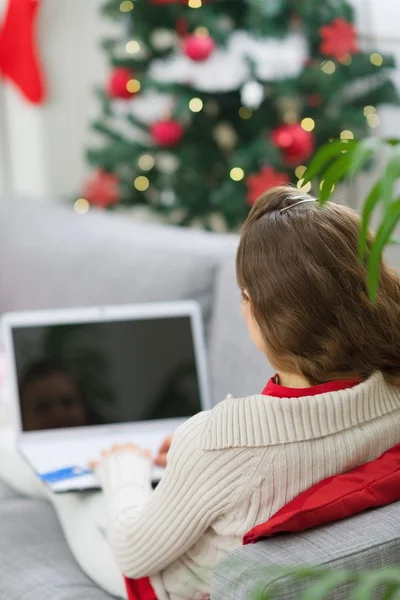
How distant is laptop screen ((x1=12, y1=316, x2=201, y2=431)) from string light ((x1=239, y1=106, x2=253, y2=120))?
1.39m

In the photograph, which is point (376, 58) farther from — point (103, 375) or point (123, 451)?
point (123, 451)

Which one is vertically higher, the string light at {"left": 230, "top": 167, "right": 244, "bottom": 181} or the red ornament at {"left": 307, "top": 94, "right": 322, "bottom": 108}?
the red ornament at {"left": 307, "top": 94, "right": 322, "bottom": 108}

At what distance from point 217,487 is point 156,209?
7.26ft

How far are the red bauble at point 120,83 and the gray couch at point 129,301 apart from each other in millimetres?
460

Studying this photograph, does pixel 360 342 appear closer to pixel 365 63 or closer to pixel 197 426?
pixel 197 426

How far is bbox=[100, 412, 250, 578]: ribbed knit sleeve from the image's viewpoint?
1.11m

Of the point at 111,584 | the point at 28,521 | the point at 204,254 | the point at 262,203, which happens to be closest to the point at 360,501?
the point at 262,203

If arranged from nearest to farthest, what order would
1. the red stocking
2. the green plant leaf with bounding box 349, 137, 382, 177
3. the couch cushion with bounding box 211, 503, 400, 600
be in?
the green plant leaf with bounding box 349, 137, 382, 177
the couch cushion with bounding box 211, 503, 400, 600
the red stocking

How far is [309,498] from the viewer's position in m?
1.08

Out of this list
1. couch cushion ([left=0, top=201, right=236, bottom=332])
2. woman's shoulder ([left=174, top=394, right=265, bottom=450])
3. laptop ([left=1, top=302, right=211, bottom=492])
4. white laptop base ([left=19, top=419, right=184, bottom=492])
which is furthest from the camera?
couch cushion ([left=0, top=201, right=236, bottom=332])

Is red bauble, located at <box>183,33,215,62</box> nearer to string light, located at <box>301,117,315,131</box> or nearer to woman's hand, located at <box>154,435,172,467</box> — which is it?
string light, located at <box>301,117,315,131</box>

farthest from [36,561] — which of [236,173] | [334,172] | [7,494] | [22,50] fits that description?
[22,50]

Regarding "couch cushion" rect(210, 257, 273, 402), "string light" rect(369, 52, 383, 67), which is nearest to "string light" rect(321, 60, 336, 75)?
"string light" rect(369, 52, 383, 67)

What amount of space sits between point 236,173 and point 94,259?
2.57 ft
